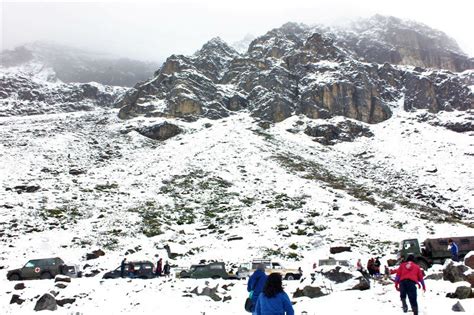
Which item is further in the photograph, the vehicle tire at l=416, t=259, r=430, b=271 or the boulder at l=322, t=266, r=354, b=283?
the vehicle tire at l=416, t=259, r=430, b=271

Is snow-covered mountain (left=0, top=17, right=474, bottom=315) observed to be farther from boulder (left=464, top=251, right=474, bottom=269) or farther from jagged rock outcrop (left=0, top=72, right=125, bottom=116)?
jagged rock outcrop (left=0, top=72, right=125, bottom=116)

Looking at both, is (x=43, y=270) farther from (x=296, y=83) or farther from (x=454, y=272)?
(x=296, y=83)

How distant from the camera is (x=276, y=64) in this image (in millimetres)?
114938

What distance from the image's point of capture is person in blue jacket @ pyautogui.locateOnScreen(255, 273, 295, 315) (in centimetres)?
657

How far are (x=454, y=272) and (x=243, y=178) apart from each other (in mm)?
41264

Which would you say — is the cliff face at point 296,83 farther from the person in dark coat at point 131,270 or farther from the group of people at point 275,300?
the group of people at point 275,300

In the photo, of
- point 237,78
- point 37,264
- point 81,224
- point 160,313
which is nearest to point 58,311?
point 160,313

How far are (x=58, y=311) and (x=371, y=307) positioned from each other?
11.5 meters

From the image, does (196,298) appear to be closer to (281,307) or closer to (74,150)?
(281,307)

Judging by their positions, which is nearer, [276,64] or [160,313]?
[160,313]

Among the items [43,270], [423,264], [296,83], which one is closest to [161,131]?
[296,83]

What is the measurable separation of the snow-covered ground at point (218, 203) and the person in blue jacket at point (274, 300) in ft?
20.9

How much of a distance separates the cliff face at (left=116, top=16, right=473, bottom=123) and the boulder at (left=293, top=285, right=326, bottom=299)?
7907 cm

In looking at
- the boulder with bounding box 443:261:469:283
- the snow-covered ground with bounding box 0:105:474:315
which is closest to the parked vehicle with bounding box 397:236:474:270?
the snow-covered ground with bounding box 0:105:474:315
